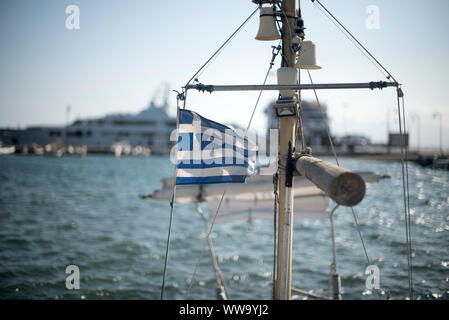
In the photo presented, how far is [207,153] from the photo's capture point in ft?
18.2

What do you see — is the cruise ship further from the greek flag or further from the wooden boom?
the wooden boom

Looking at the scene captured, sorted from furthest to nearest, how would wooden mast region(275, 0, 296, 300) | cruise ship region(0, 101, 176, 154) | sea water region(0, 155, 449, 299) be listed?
cruise ship region(0, 101, 176, 154) → sea water region(0, 155, 449, 299) → wooden mast region(275, 0, 296, 300)

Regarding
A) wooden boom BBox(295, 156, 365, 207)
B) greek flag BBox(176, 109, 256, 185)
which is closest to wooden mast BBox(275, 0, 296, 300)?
greek flag BBox(176, 109, 256, 185)

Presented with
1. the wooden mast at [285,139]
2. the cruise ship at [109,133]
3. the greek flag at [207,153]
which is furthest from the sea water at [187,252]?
the cruise ship at [109,133]

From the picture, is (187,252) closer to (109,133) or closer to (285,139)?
(285,139)

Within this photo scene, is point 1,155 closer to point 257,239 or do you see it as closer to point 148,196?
point 257,239

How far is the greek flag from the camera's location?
550 centimetres

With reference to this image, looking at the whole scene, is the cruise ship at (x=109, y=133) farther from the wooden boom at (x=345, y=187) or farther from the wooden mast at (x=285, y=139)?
the wooden boom at (x=345, y=187)

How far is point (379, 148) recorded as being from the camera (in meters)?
116

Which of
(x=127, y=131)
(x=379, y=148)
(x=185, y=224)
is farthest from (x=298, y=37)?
(x=127, y=131)

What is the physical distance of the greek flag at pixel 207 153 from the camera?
5496 mm

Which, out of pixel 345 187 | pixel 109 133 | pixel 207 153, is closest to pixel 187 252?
pixel 207 153
